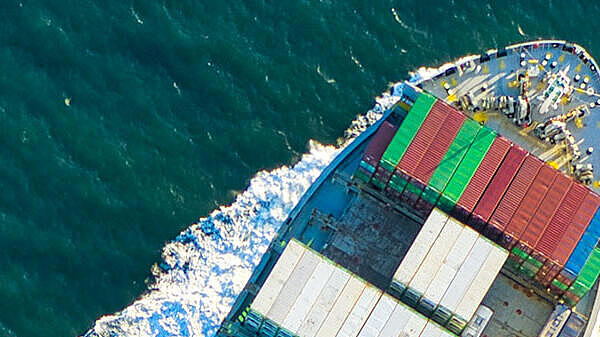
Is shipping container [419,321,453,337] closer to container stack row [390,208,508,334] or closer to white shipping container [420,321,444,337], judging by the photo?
white shipping container [420,321,444,337]

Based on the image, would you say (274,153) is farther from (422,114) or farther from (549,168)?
(549,168)

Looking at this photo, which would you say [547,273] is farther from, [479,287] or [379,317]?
[379,317]

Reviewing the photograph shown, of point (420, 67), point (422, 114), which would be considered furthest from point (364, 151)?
point (420, 67)

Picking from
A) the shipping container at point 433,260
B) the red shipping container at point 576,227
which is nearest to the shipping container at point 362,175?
the shipping container at point 433,260

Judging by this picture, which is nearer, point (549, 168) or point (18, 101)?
point (549, 168)

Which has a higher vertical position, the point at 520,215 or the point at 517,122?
the point at 517,122

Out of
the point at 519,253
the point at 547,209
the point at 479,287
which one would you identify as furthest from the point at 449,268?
the point at 547,209
